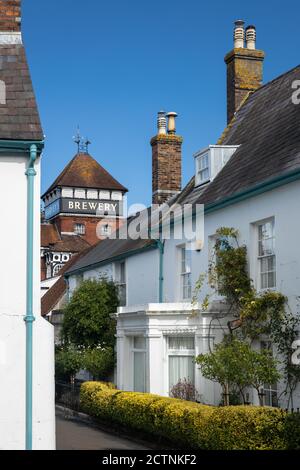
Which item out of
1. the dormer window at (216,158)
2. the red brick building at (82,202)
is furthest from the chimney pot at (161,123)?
the red brick building at (82,202)

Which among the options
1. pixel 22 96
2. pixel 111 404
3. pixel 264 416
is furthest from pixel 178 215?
pixel 22 96

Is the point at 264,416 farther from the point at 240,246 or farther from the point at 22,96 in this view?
the point at 22,96

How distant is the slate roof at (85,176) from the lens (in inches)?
3012

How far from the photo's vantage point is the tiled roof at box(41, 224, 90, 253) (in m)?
65.7

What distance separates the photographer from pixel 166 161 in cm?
3152

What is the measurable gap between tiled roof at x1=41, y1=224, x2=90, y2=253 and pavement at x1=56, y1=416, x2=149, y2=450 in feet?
143

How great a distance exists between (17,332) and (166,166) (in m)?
21.3

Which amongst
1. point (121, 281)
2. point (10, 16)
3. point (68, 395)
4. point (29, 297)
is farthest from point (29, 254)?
point (121, 281)

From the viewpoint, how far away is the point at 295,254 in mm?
16375

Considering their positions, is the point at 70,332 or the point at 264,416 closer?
the point at 264,416

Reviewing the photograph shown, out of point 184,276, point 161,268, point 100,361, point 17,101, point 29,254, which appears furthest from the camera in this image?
point 100,361

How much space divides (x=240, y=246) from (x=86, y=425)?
7.69 metres

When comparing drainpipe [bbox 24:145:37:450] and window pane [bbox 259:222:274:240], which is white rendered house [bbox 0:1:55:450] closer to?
drainpipe [bbox 24:145:37:450]

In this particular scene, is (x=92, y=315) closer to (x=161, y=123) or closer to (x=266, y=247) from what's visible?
(x=161, y=123)
